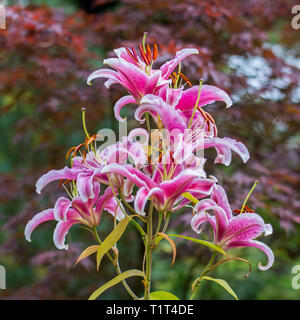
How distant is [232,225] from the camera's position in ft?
2.23

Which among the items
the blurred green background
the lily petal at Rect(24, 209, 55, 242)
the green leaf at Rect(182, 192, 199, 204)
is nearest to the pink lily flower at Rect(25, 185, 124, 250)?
the lily petal at Rect(24, 209, 55, 242)

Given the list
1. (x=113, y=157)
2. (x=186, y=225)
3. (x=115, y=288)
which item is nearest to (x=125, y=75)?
(x=113, y=157)

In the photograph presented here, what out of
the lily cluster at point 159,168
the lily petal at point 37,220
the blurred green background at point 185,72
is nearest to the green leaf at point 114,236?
the lily cluster at point 159,168

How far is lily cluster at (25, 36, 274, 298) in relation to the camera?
2.05ft

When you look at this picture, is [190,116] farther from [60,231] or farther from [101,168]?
[60,231]

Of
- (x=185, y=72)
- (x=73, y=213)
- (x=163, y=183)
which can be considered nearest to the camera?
(x=163, y=183)

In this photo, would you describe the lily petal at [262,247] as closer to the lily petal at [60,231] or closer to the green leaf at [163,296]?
the green leaf at [163,296]

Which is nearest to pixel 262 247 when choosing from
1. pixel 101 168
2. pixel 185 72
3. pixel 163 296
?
pixel 163 296

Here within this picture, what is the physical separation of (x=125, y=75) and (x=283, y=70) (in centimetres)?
113

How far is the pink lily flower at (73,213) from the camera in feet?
2.24

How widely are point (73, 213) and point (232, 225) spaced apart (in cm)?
28

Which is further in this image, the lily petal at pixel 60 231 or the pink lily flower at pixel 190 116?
the lily petal at pixel 60 231

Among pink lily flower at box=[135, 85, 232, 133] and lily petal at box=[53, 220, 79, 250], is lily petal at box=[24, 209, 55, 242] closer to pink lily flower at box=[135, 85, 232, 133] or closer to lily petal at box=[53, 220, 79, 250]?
lily petal at box=[53, 220, 79, 250]

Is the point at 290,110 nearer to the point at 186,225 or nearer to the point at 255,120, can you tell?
the point at 255,120
